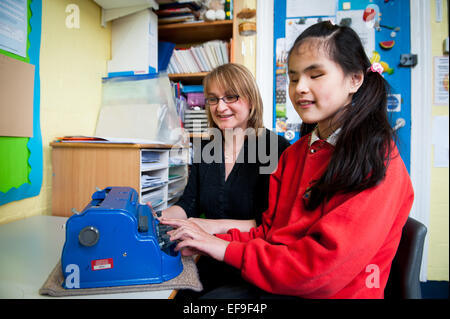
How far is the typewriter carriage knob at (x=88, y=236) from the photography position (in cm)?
51

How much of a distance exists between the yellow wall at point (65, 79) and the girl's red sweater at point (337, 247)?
1.07m

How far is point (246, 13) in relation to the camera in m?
1.47

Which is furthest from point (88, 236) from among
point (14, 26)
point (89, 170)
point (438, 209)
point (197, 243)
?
point (438, 209)

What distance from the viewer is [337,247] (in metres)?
0.48

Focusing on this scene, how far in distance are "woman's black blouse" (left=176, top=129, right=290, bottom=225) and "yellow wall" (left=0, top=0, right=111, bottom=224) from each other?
2.25 feet

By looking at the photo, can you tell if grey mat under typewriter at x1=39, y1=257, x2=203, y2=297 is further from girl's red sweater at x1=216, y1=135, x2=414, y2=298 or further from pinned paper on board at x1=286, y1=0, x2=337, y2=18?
pinned paper on board at x1=286, y1=0, x2=337, y2=18

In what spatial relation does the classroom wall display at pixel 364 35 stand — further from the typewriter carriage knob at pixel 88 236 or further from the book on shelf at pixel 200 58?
the typewriter carriage knob at pixel 88 236

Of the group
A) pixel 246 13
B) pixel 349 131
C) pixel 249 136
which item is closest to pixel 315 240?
pixel 349 131

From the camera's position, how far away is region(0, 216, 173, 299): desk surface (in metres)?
0.54

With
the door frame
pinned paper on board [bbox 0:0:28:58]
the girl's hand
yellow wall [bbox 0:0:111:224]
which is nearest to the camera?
the girl's hand

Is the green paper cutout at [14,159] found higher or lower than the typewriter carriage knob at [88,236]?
higher

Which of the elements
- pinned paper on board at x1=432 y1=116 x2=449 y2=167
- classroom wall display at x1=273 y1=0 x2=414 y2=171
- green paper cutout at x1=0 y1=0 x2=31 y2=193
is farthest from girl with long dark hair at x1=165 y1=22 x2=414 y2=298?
pinned paper on board at x1=432 y1=116 x2=449 y2=167

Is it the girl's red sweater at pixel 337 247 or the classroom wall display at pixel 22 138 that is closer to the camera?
the girl's red sweater at pixel 337 247

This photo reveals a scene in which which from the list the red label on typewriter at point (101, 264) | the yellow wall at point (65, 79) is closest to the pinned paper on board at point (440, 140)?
the red label on typewriter at point (101, 264)
